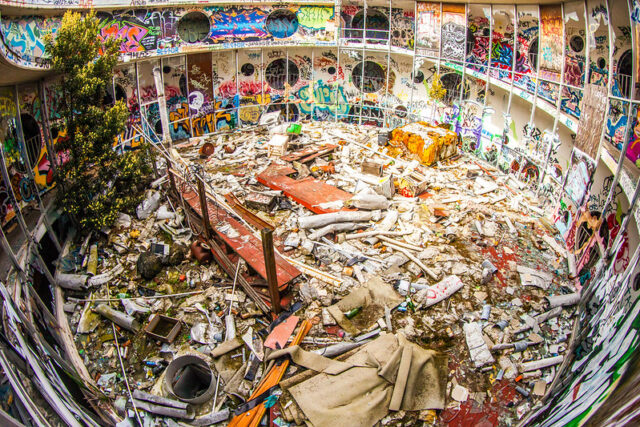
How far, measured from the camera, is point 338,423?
620 centimetres

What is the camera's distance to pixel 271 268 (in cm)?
783

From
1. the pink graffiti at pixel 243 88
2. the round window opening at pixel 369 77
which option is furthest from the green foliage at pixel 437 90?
the pink graffiti at pixel 243 88

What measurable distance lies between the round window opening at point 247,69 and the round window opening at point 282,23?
1.93 metres

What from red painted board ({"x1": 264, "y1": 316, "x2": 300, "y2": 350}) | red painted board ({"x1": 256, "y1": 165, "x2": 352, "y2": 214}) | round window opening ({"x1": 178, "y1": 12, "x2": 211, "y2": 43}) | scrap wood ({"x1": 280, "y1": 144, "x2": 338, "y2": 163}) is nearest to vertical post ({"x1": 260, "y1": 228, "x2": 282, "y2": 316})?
red painted board ({"x1": 264, "y1": 316, "x2": 300, "y2": 350})

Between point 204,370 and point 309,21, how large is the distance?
16.7 m

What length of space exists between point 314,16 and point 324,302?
15.1m

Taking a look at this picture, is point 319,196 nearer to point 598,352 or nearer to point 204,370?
point 204,370

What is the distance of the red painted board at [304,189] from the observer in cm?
1256

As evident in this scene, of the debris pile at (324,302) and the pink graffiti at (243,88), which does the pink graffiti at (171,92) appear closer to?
the pink graffiti at (243,88)

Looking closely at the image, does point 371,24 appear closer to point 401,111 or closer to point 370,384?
point 401,111

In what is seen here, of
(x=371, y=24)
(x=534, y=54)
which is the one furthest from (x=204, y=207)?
(x=371, y=24)

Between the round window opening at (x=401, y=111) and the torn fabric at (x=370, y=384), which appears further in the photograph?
the round window opening at (x=401, y=111)

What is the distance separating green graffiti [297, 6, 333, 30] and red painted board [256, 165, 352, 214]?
855cm

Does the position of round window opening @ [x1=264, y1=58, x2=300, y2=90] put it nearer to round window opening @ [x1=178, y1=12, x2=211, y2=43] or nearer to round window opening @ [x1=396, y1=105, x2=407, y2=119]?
round window opening @ [x1=178, y1=12, x2=211, y2=43]
